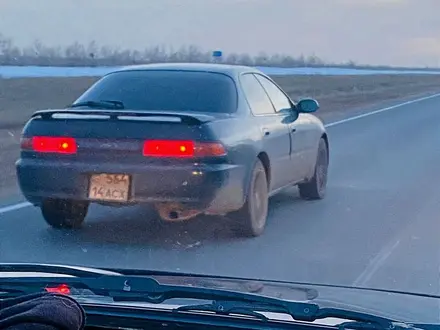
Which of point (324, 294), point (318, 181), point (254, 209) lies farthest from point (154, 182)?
point (324, 294)

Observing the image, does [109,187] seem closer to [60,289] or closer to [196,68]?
[196,68]

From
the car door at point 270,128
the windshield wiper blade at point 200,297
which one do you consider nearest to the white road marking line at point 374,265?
the car door at point 270,128

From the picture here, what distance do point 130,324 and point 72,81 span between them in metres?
34.6

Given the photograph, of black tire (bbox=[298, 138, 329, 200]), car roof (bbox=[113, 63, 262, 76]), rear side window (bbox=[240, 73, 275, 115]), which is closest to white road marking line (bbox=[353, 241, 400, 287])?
rear side window (bbox=[240, 73, 275, 115])

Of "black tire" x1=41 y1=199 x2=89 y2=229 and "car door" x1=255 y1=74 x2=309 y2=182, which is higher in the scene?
"car door" x1=255 y1=74 x2=309 y2=182

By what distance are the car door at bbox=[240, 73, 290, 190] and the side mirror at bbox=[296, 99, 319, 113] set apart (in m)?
0.43

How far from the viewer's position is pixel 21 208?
981 centimetres

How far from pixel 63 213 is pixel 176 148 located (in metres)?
1.45

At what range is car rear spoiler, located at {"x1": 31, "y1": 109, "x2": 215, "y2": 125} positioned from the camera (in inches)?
301

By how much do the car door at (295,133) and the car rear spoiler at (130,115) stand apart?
64.4 inches

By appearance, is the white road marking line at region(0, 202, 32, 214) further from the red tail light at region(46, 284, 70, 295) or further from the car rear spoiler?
the red tail light at region(46, 284, 70, 295)

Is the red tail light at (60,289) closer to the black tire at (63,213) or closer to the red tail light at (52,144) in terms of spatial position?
the red tail light at (52,144)

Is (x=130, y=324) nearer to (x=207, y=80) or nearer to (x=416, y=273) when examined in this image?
(x=416, y=273)

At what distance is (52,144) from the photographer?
7.89m
